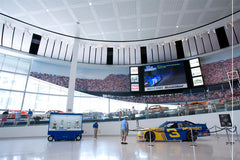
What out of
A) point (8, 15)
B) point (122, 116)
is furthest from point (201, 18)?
point (8, 15)

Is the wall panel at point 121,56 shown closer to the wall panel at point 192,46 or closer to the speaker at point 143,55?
the speaker at point 143,55

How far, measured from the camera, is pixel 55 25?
13.0 meters

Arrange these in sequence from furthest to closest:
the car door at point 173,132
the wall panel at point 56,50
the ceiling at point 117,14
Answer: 1. the wall panel at point 56,50
2. the ceiling at point 117,14
3. the car door at point 173,132

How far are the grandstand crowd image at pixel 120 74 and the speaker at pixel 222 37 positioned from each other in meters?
0.10

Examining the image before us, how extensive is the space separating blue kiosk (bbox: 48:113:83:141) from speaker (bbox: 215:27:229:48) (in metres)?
17.0

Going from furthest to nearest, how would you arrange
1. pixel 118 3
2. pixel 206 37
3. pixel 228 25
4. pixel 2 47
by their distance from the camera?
pixel 206 37 < pixel 2 47 < pixel 228 25 < pixel 118 3

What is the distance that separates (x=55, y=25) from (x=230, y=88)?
17850mm

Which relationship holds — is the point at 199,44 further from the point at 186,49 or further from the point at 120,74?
the point at 120,74

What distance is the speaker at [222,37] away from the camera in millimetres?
14891

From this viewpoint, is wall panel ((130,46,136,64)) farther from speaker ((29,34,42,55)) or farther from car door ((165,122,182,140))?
car door ((165,122,182,140))

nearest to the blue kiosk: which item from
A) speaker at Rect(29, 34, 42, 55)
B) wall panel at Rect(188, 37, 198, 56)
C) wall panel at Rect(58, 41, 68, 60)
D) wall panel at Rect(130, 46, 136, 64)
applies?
speaker at Rect(29, 34, 42, 55)

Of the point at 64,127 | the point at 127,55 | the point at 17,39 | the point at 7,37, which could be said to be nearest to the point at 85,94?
the point at 127,55

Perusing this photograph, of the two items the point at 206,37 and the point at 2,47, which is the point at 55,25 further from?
the point at 206,37

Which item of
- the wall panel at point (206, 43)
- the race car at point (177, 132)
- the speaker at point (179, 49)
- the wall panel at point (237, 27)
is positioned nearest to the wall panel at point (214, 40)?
the wall panel at point (206, 43)
